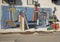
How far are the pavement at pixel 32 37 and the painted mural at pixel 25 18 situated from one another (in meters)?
0.37

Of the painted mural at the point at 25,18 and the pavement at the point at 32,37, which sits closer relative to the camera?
the pavement at the point at 32,37

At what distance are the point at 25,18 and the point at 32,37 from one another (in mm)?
1062

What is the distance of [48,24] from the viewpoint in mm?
9844

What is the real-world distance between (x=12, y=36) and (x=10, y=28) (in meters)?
0.50

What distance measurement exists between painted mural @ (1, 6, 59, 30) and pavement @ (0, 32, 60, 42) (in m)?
0.37

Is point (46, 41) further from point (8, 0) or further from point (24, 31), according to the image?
point (8, 0)

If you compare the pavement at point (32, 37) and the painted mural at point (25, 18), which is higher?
the painted mural at point (25, 18)

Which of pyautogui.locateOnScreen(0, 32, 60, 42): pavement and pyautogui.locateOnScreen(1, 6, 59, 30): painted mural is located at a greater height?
pyautogui.locateOnScreen(1, 6, 59, 30): painted mural

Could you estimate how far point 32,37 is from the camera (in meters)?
9.23

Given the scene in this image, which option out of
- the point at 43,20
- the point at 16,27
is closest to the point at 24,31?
the point at 16,27

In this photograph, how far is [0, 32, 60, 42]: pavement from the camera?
879 centimetres

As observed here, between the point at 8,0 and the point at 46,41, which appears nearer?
the point at 46,41

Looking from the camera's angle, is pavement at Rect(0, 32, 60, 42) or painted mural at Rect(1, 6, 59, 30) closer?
pavement at Rect(0, 32, 60, 42)

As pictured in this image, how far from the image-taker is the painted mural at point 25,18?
31.1 ft
